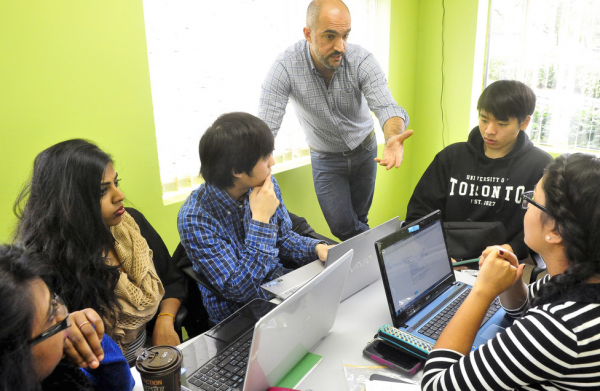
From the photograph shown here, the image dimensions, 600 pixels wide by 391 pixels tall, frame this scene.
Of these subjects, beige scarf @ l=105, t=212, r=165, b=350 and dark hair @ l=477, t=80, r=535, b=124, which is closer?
beige scarf @ l=105, t=212, r=165, b=350

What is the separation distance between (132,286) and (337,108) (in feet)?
5.16

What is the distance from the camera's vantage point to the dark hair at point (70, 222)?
1355mm

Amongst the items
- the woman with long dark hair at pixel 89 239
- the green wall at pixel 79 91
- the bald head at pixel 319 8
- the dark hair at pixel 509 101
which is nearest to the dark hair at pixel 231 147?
the woman with long dark hair at pixel 89 239

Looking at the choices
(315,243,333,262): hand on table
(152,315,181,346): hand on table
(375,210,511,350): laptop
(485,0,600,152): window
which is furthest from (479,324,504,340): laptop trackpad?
(485,0,600,152): window

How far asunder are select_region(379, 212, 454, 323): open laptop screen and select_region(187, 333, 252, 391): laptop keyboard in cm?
43

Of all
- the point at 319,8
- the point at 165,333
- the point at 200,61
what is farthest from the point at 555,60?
the point at 165,333

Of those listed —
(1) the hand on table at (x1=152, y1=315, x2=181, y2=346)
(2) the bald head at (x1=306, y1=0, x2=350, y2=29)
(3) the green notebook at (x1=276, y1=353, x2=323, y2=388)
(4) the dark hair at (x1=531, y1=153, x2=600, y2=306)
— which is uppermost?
(2) the bald head at (x1=306, y1=0, x2=350, y2=29)

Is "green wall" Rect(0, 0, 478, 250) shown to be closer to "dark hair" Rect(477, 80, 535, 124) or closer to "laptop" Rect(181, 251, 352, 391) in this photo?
"laptop" Rect(181, 251, 352, 391)

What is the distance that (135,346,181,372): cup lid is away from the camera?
2.96 feet

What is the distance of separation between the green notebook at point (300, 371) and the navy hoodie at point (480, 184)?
1.12 metres

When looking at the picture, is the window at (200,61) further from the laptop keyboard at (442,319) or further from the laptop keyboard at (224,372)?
the laptop keyboard at (442,319)

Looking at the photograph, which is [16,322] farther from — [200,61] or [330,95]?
[330,95]

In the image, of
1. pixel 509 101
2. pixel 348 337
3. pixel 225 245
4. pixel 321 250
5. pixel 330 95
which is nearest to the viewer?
pixel 348 337

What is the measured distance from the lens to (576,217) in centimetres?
96
